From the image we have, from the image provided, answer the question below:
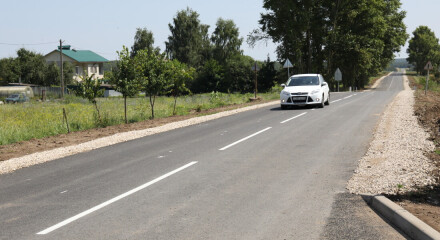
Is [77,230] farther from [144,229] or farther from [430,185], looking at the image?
[430,185]

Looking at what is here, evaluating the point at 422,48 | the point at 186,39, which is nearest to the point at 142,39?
the point at 186,39

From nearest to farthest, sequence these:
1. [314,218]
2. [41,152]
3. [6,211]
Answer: [314,218] < [6,211] < [41,152]

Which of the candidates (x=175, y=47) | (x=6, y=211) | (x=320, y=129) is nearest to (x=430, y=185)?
(x=6, y=211)

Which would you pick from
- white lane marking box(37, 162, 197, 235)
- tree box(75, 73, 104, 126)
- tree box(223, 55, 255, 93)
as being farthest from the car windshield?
tree box(223, 55, 255, 93)

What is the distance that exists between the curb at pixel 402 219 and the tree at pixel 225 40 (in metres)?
77.3

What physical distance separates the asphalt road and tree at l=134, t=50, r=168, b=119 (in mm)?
7405

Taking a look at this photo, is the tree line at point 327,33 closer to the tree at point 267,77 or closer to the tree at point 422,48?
the tree at point 267,77

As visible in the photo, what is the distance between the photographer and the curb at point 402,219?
417cm

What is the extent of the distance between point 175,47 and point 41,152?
64466mm

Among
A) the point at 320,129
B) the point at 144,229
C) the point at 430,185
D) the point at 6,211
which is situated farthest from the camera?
the point at 320,129

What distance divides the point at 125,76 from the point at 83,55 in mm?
71485

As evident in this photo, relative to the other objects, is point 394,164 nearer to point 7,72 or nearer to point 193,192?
point 193,192

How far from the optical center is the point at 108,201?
5.91 m

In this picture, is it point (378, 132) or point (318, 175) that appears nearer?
point (318, 175)
